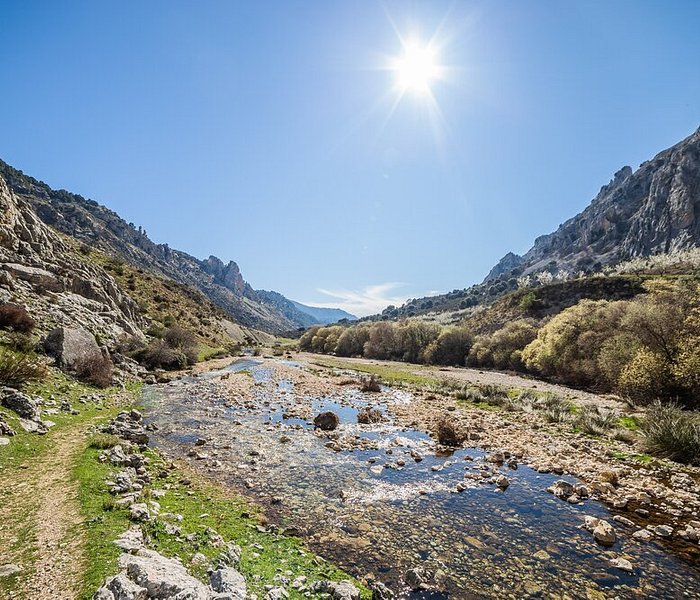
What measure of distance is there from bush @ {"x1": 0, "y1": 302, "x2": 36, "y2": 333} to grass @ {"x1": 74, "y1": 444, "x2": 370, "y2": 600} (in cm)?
1603

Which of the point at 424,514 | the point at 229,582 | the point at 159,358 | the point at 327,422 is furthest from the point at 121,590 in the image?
the point at 159,358

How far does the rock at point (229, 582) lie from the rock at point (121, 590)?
145cm

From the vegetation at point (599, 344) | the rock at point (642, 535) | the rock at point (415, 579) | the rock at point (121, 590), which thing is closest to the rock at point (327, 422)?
the rock at point (415, 579)

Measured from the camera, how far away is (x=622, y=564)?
30.2 feet

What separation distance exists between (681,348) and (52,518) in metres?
38.7

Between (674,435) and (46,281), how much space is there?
46378 mm

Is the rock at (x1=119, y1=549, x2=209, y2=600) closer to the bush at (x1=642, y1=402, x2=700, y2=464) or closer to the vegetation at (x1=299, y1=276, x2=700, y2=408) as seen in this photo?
the bush at (x1=642, y1=402, x2=700, y2=464)

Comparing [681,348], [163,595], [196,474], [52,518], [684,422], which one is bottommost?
[196,474]

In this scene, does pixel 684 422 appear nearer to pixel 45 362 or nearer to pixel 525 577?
pixel 525 577

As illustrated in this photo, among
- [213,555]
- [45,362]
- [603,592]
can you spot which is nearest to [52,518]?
[213,555]

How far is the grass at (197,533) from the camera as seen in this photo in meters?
7.15

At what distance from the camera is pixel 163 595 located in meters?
5.58

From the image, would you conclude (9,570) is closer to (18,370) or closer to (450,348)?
(18,370)

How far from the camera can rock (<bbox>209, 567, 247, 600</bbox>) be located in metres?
6.47
